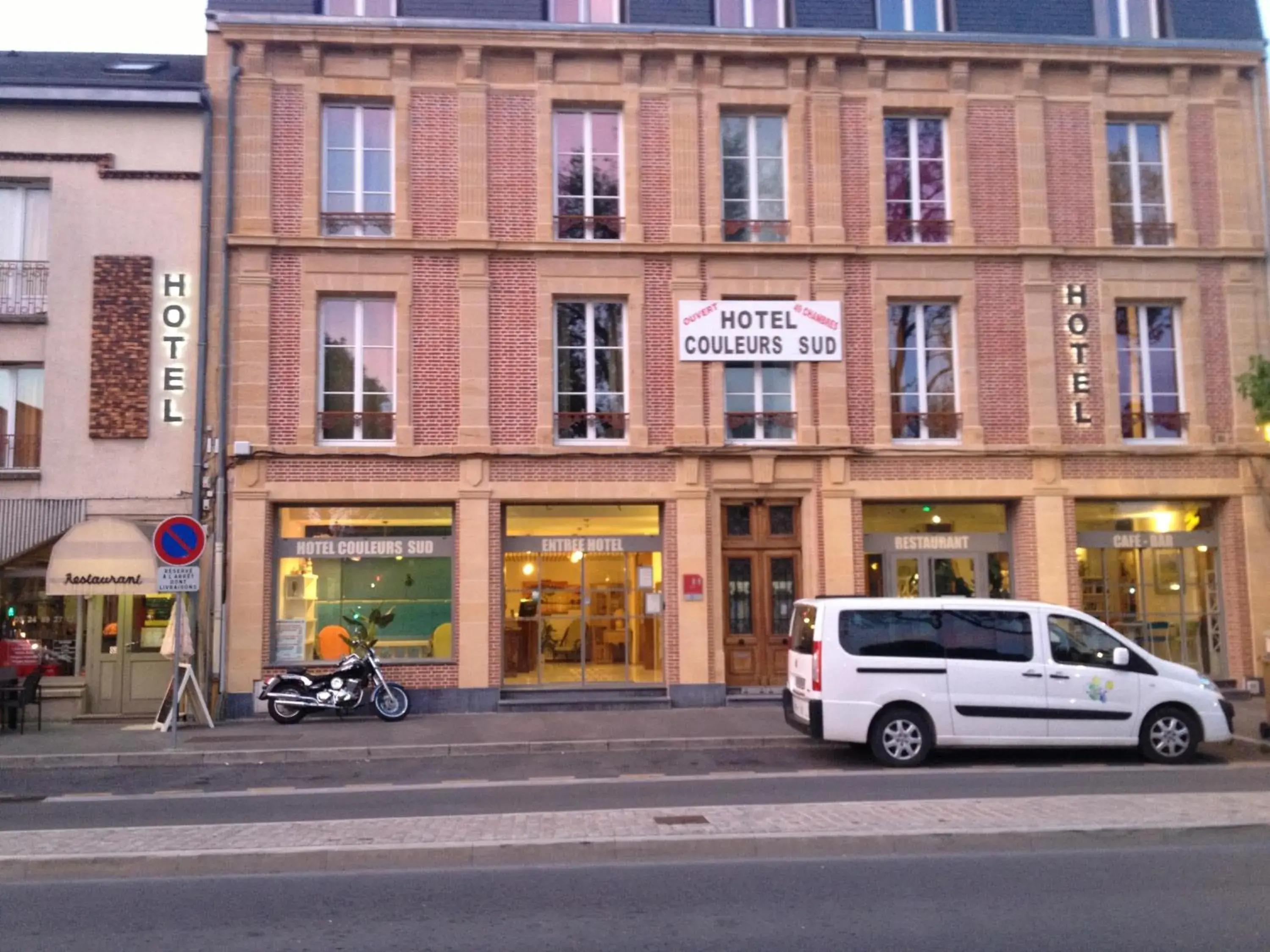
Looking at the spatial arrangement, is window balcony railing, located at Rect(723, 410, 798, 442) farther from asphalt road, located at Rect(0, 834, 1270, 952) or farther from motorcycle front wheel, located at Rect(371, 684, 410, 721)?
asphalt road, located at Rect(0, 834, 1270, 952)

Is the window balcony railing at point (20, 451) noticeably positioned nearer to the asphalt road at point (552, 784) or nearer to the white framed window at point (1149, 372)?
the asphalt road at point (552, 784)

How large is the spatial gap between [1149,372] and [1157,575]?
11.5ft

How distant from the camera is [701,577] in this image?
59.4 ft

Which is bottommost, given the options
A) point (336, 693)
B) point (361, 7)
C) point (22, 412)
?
point (336, 693)

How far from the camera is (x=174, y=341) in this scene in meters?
18.0

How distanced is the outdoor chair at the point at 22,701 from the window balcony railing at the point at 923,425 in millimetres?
13909

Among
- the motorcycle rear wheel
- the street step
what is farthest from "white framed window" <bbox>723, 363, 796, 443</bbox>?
the motorcycle rear wheel

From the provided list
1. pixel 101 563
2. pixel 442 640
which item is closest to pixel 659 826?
pixel 442 640

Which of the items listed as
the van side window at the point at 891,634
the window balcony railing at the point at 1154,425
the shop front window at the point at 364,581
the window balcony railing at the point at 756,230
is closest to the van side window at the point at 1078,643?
the van side window at the point at 891,634

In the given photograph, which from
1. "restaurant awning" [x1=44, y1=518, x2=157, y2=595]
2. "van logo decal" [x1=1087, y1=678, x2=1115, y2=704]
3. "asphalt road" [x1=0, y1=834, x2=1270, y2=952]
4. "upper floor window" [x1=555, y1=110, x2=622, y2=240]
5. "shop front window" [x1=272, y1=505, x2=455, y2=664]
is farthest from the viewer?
"upper floor window" [x1=555, y1=110, x2=622, y2=240]

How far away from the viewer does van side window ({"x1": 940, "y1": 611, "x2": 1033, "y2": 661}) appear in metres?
12.9

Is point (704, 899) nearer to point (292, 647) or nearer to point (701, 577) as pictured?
point (701, 577)

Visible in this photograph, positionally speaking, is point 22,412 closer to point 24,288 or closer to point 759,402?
point 24,288

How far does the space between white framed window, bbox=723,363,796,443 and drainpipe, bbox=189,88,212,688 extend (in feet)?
27.5
